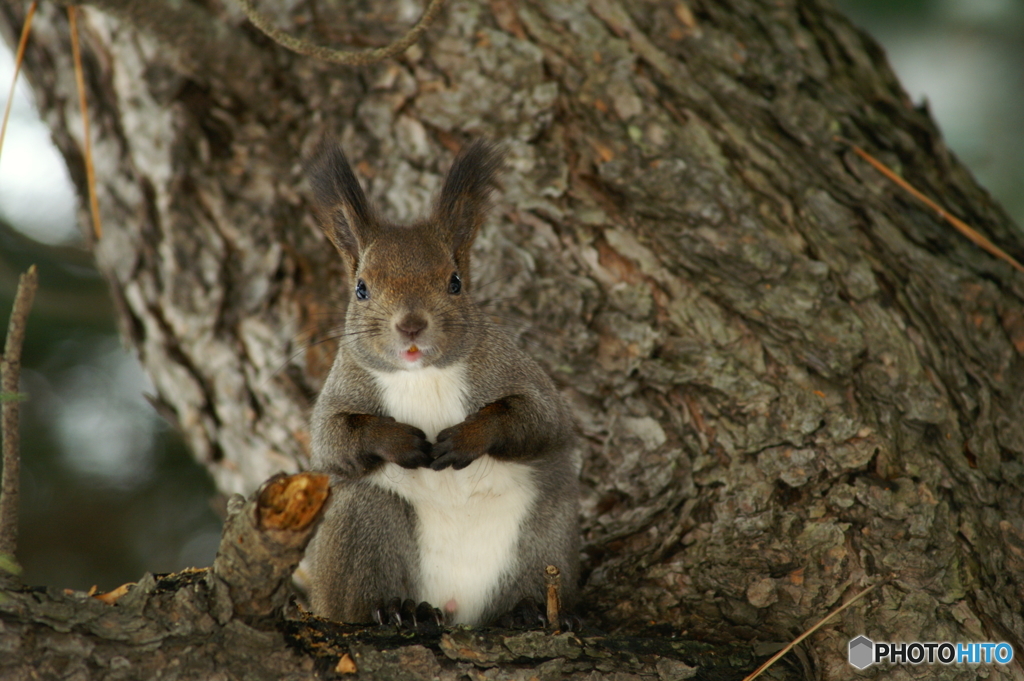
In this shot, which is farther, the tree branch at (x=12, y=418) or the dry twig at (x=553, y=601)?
the dry twig at (x=553, y=601)

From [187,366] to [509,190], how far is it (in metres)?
1.31

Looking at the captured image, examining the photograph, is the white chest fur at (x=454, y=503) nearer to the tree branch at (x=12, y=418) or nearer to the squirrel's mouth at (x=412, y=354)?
the squirrel's mouth at (x=412, y=354)

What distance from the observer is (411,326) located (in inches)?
87.0

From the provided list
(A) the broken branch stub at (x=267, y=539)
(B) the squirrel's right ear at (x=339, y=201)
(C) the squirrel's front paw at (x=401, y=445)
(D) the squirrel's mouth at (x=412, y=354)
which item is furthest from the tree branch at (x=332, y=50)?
(A) the broken branch stub at (x=267, y=539)

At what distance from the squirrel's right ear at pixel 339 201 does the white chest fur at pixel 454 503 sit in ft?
1.42

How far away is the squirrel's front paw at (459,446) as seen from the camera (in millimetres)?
2164

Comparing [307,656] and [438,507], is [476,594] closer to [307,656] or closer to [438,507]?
[438,507]

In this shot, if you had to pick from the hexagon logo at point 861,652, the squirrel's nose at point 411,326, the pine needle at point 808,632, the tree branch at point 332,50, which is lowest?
the hexagon logo at point 861,652

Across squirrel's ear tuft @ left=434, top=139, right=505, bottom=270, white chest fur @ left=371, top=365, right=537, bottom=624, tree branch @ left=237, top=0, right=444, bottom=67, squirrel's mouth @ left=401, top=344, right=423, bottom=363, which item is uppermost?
tree branch @ left=237, top=0, right=444, bottom=67

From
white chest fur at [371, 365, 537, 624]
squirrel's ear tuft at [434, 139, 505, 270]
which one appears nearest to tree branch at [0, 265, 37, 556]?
white chest fur at [371, 365, 537, 624]

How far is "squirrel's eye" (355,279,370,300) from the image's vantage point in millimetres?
2419

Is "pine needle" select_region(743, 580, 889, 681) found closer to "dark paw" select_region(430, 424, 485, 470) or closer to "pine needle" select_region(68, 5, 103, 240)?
"dark paw" select_region(430, 424, 485, 470)

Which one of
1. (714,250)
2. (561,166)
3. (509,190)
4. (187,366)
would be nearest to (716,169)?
(714,250)

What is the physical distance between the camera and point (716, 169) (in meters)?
2.61
